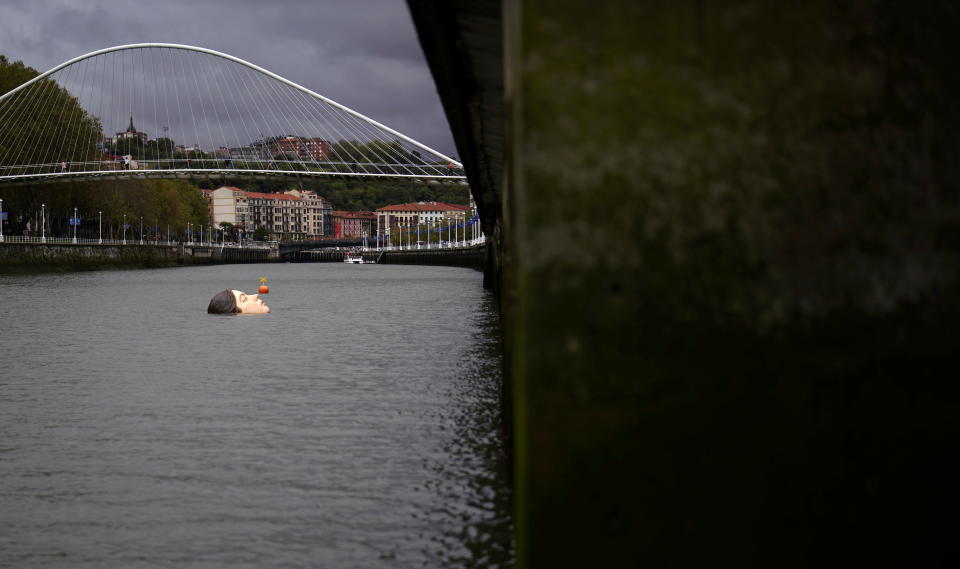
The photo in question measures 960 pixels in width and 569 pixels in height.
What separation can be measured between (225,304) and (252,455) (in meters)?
18.7

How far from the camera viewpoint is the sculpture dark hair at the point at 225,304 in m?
26.2

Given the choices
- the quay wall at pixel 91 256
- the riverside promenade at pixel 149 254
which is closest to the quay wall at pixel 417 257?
the riverside promenade at pixel 149 254

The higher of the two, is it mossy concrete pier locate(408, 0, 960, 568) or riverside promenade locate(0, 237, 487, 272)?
mossy concrete pier locate(408, 0, 960, 568)

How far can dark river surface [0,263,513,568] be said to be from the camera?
574 cm

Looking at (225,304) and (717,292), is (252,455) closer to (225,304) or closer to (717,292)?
(717,292)

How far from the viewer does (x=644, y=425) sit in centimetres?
262

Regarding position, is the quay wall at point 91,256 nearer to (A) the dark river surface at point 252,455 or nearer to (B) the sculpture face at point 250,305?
(B) the sculpture face at point 250,305

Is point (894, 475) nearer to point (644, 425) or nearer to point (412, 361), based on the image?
point (644, 425)

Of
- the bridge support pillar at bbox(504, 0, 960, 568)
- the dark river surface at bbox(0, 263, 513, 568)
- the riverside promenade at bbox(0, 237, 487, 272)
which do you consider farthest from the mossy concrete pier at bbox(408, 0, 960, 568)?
the riverside promenade at bbox(0, 237, 487, 272)

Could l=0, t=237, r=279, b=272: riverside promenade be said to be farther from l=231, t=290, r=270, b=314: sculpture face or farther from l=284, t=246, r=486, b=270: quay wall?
l=231, t=290, r=270, b=314: sculpture face

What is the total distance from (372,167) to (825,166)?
54.8m

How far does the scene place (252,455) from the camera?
26.8 feet

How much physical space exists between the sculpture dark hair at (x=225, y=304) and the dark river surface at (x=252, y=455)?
779 cm

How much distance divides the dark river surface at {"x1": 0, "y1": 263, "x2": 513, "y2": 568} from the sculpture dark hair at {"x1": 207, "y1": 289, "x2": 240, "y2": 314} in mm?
7792
